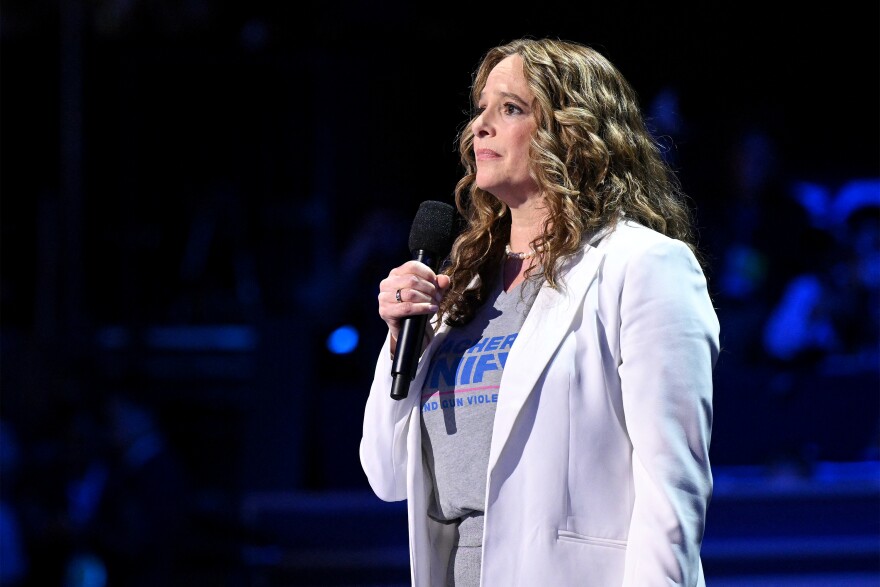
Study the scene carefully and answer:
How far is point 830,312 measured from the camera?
15.1ft

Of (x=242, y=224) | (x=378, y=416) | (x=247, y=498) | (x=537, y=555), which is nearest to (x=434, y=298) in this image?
(x=378, y=416)

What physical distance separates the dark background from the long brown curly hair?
2413 millimetres

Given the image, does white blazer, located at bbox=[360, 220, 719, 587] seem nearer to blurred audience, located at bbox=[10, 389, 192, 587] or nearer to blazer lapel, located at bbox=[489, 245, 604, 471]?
blazer lapel, located at bbox=[489, 245, 604, 471]

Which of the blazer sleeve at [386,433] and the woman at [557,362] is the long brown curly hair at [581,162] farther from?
the blazer sleeve at [386,433]

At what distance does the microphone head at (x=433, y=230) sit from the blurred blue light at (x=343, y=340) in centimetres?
222

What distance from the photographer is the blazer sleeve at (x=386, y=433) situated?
1552 mm

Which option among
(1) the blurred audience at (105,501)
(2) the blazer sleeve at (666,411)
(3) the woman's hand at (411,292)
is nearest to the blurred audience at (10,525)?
(1) the blurred audience at (105,501)

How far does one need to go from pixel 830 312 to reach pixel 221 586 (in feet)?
9.78

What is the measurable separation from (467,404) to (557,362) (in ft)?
0.58

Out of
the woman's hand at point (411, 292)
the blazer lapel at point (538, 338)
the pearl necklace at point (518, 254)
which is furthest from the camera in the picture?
the pearl necklace at point (518, 254)

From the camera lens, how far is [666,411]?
1239 mm

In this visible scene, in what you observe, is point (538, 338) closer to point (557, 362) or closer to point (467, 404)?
point (557, 362)

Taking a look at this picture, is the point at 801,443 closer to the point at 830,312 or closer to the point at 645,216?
the point at 830,312

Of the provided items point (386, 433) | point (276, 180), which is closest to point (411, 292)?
point (386, 433)
